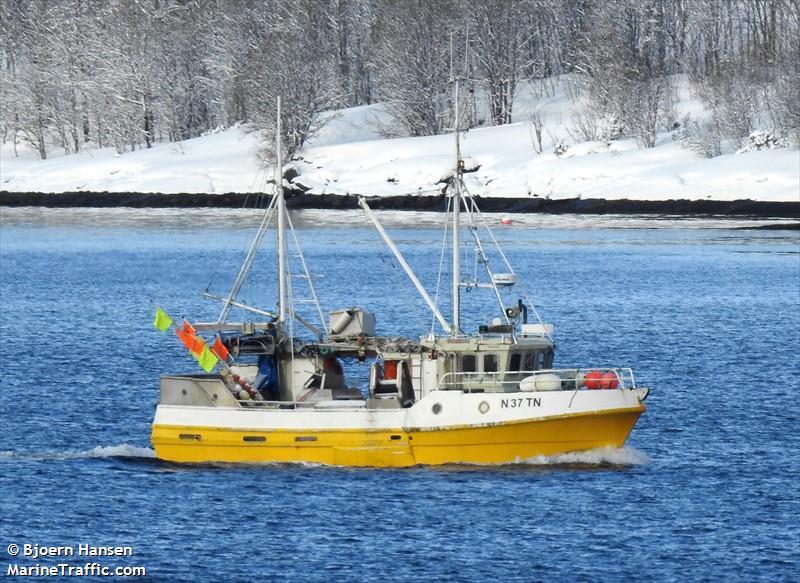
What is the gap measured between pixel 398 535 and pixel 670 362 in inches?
1140

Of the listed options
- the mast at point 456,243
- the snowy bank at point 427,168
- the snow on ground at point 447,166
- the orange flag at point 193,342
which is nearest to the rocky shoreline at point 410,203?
A: the snowy bank at point 427,168

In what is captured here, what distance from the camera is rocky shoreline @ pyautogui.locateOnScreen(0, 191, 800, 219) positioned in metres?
134

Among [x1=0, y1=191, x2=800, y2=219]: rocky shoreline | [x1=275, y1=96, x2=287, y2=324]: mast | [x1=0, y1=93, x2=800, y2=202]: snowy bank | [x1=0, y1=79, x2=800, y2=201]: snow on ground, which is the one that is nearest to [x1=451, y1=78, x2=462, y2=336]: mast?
[x1=275, y1=96, x2=287, y2=324]: mast

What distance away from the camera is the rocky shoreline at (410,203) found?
441ft

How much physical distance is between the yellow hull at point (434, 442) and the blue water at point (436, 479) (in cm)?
36

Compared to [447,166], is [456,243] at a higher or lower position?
lower

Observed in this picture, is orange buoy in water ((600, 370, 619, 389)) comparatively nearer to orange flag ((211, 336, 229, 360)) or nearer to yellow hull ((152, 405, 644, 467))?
yellow hull ((152, 405, 644, 467))

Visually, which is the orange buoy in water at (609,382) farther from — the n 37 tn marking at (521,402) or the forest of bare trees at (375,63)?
the forest of bare trees at (375,63)

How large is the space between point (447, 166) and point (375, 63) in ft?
87.7

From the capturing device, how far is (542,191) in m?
144

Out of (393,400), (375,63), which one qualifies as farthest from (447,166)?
(393,400)

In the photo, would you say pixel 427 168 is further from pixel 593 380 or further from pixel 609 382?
pixel 593 380

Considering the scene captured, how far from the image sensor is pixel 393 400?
4038cm

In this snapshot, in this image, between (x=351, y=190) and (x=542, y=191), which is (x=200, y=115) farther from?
(x=542, y=191)
